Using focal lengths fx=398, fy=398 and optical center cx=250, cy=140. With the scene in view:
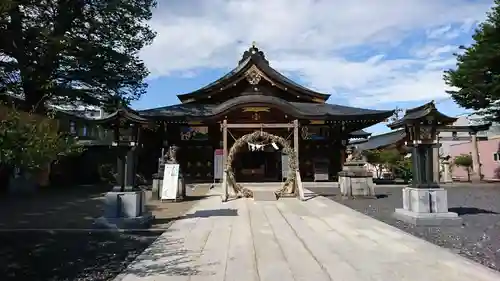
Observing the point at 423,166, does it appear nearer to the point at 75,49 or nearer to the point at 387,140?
the point at 75,49

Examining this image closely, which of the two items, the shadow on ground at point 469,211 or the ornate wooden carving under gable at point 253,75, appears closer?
the shadow on ground at point 469,211

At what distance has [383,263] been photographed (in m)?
5.31

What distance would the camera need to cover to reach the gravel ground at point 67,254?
5.14 m

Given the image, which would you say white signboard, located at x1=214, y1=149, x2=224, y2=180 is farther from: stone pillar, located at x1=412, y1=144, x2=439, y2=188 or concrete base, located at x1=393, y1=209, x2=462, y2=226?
concrete base, located at x1=393, y1=209, x2=462, y2=226

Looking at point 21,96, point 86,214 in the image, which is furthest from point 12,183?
point 86,214

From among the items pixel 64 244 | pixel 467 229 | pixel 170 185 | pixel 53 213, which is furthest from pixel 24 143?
pixel 170 185

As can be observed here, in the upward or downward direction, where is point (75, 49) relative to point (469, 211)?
upward

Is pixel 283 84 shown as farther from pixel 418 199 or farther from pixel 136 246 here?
pixel 136 246

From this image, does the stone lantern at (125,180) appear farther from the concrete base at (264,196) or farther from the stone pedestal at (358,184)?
the stone pedestal at (358,184)

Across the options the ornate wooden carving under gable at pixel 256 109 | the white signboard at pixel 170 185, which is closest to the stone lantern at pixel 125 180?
the white signboard at pixel 170 185

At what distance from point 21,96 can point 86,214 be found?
8960 mm

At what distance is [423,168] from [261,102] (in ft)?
37.0

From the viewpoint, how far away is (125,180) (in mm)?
8852

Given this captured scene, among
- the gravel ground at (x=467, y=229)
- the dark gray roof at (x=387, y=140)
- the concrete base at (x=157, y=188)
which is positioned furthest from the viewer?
the dark gray roof at (x=387, y=140)
